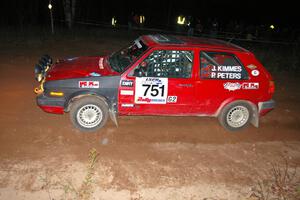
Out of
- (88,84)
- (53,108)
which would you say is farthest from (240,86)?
(53,108)

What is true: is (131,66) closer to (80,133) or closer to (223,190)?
(80,133)

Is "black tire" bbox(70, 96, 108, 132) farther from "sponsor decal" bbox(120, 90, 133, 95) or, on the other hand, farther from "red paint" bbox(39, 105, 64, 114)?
"sponsor decal" bbox(120, 90, 133, 95)

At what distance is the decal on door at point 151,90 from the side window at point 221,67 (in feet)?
2.66

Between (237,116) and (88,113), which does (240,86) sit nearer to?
(237,116)

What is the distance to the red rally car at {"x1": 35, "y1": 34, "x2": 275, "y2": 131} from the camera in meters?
5.62

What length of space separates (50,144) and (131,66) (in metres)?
2.02

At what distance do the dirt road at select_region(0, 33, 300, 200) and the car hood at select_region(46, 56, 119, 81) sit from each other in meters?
1.05

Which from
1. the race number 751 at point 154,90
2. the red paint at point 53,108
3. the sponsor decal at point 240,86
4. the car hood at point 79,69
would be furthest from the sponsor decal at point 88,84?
the sponsor decal at point 240,86

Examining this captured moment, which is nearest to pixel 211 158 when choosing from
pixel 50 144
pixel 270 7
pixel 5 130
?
pixel 50 144

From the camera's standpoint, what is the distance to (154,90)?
5.73 m

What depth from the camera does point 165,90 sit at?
5773 millimetres

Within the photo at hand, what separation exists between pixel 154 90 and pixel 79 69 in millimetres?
1551

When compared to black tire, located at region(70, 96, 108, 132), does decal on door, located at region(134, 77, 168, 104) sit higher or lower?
higher

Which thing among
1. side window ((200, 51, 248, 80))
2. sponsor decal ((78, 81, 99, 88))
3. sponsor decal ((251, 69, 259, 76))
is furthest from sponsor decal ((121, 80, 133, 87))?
sponsor decal ((251, 69, 259, 76))
